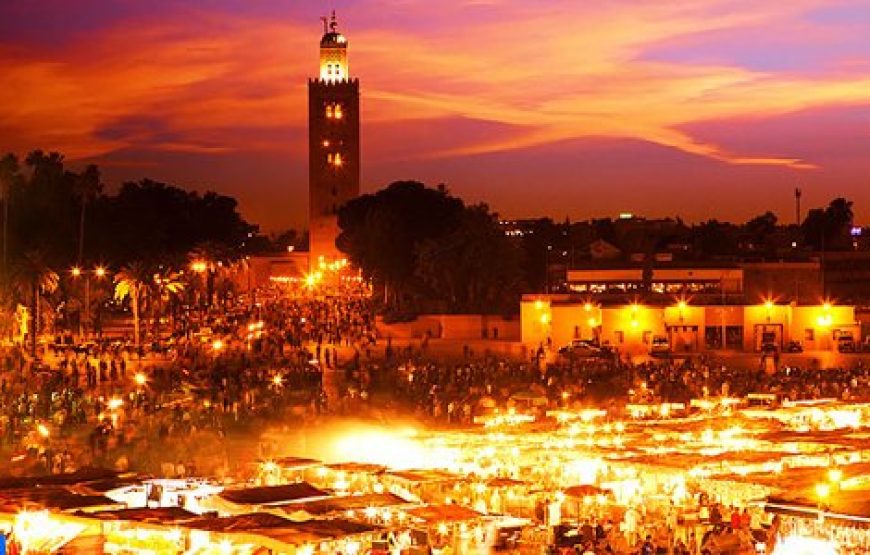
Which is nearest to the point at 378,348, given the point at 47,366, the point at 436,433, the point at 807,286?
the point at 47,366

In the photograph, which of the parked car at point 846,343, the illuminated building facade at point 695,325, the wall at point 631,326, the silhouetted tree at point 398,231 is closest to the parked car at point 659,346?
the illuminated building facade at point 695,325

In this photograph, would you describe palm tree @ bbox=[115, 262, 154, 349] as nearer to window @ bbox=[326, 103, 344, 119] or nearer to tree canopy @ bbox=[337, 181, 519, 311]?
tree canopy @ bbox=[337, 181, 519, 311]

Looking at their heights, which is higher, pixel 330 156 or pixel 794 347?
pixel 330 156

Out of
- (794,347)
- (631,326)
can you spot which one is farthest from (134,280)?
(794,347)

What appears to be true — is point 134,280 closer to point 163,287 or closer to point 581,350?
point 163,287

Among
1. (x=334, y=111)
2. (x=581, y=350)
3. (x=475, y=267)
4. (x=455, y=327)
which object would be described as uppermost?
(x=334, y=111)

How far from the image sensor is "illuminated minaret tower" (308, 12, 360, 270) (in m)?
113

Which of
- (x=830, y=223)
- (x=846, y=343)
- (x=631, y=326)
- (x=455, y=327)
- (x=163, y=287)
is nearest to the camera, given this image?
(x=846, y=343)

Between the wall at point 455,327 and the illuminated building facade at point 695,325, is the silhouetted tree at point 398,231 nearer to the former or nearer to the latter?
the wall at point 455,327

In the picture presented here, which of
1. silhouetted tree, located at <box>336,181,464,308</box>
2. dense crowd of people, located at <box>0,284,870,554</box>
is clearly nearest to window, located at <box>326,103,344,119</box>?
silhouetted tree, located at <box>336,181,464,308</box>

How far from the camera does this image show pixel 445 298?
68812 millimetres

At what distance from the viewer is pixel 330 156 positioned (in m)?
114

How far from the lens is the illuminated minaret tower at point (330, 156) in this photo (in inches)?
4434

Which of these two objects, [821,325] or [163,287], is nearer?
[821,325]
